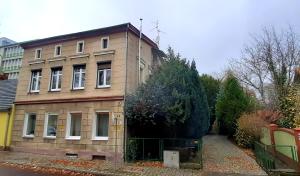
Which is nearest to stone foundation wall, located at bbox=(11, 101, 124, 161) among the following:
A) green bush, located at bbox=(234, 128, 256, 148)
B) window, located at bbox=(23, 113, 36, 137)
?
window, located at bbox=(23, 113, 36, 137)

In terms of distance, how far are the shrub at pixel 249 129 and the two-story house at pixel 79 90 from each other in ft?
29.7

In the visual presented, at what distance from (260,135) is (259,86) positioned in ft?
41.3

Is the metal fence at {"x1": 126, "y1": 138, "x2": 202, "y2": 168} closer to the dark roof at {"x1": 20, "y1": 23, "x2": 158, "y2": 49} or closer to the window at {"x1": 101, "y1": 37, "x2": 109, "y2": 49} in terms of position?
the window at {"x1": 101, "y1": 37, "x2": 109, "y2": 49}

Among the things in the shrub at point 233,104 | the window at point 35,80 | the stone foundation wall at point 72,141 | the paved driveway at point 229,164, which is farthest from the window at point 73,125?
the shrub at point 233,104

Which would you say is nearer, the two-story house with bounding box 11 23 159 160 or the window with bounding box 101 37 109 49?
the two-story house with bounding box 11 23 159 160

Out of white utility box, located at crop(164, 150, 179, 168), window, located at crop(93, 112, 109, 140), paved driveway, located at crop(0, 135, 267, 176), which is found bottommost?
paved driveway, located at crop(0, 135, 267, 176)

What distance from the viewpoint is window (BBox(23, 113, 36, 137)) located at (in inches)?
766

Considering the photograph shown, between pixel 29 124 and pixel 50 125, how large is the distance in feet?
7.73

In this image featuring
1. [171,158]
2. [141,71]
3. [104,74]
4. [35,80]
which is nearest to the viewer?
[171,158]

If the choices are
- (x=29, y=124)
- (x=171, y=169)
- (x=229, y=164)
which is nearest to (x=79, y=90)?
(x=29, y=124)

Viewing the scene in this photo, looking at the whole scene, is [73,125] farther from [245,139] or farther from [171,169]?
[245,139]

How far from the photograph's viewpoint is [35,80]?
20156 millimetres

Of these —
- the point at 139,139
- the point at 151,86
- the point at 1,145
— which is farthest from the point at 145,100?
the point at 1,145

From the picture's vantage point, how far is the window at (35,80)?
19.9 m
